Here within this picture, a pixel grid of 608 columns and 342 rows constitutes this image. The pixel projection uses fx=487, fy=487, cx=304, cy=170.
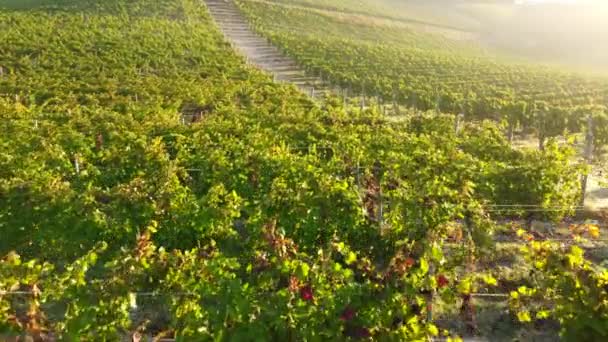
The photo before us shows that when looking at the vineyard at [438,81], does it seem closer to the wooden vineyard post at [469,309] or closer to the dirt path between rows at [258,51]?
the dirt path between rows at [258,51]

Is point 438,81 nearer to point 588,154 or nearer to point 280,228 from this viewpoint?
point 588,154

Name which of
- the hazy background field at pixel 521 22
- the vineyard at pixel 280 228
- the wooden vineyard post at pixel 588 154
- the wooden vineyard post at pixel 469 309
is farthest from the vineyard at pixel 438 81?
the hazy background field at pixel 521 22

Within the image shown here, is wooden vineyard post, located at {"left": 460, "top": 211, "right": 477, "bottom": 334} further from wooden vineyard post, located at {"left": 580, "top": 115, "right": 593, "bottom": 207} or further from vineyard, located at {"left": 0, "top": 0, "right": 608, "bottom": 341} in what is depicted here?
wooden vineyard post, located at {"left": 580, "top": 115, "right": 593, "bottom": 207}

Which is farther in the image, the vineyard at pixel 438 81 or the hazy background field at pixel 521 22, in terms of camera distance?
the hazy background field at pixel 521 22

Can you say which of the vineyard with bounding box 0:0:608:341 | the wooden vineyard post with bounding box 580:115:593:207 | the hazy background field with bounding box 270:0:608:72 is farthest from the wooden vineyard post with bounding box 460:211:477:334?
the hazy background field with bounding box 270:0:608:72

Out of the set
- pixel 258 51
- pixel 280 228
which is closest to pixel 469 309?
pixel 280 228

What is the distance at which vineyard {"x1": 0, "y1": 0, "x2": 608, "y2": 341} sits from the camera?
6527 mm

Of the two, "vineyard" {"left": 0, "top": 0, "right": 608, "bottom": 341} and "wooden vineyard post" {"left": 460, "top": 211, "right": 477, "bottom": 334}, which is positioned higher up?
"vineyard" {"left": 0, "top": 0, "right": 608, "bottom": 341}

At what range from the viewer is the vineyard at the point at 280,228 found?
653cm

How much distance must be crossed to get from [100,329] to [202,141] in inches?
385

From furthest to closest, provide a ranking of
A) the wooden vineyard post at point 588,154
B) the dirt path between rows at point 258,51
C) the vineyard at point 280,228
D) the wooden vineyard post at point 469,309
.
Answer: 1. the dirt path between rows at point 258,51
2. the wooden vineyard post at point 588,154
3. the wooden vineyard post at point 469,309
4. the vineyard at point 280,228

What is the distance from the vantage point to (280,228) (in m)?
8.93

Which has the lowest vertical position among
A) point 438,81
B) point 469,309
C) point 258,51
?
point 469,309

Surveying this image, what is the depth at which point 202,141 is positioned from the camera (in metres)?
15.6
